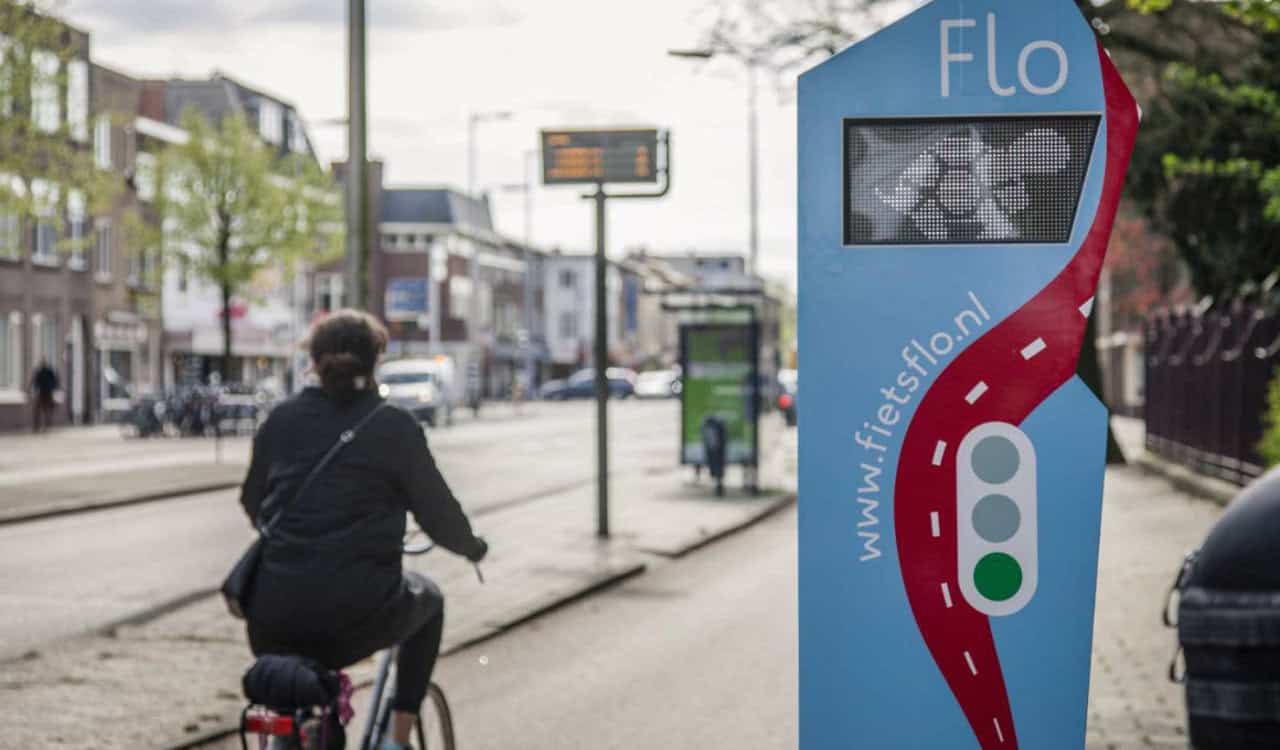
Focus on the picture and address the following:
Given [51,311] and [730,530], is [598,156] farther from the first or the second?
[51,311]

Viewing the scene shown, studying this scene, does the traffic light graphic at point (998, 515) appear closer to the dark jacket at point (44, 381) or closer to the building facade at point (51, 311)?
the building facade at point (51, 311)

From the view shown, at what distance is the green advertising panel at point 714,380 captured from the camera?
24.5 metres

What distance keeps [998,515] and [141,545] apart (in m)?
12.8

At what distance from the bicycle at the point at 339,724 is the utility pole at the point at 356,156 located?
241 inches

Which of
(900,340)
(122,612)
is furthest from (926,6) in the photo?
(122,612)

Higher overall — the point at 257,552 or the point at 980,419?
the point at 980,419

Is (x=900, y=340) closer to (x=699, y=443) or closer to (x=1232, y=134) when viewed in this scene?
(x=699, y=443)

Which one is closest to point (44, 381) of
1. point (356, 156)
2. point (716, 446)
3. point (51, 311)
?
point (51, 311)

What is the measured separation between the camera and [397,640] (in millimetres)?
5109

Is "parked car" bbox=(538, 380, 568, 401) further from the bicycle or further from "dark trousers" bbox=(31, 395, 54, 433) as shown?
the bicycle

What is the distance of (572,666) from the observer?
977cm

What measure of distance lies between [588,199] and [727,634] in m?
5.64

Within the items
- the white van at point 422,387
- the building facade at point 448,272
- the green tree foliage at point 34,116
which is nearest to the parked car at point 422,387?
the white van at point 422,387

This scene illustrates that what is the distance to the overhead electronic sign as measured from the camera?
15.3 meters
